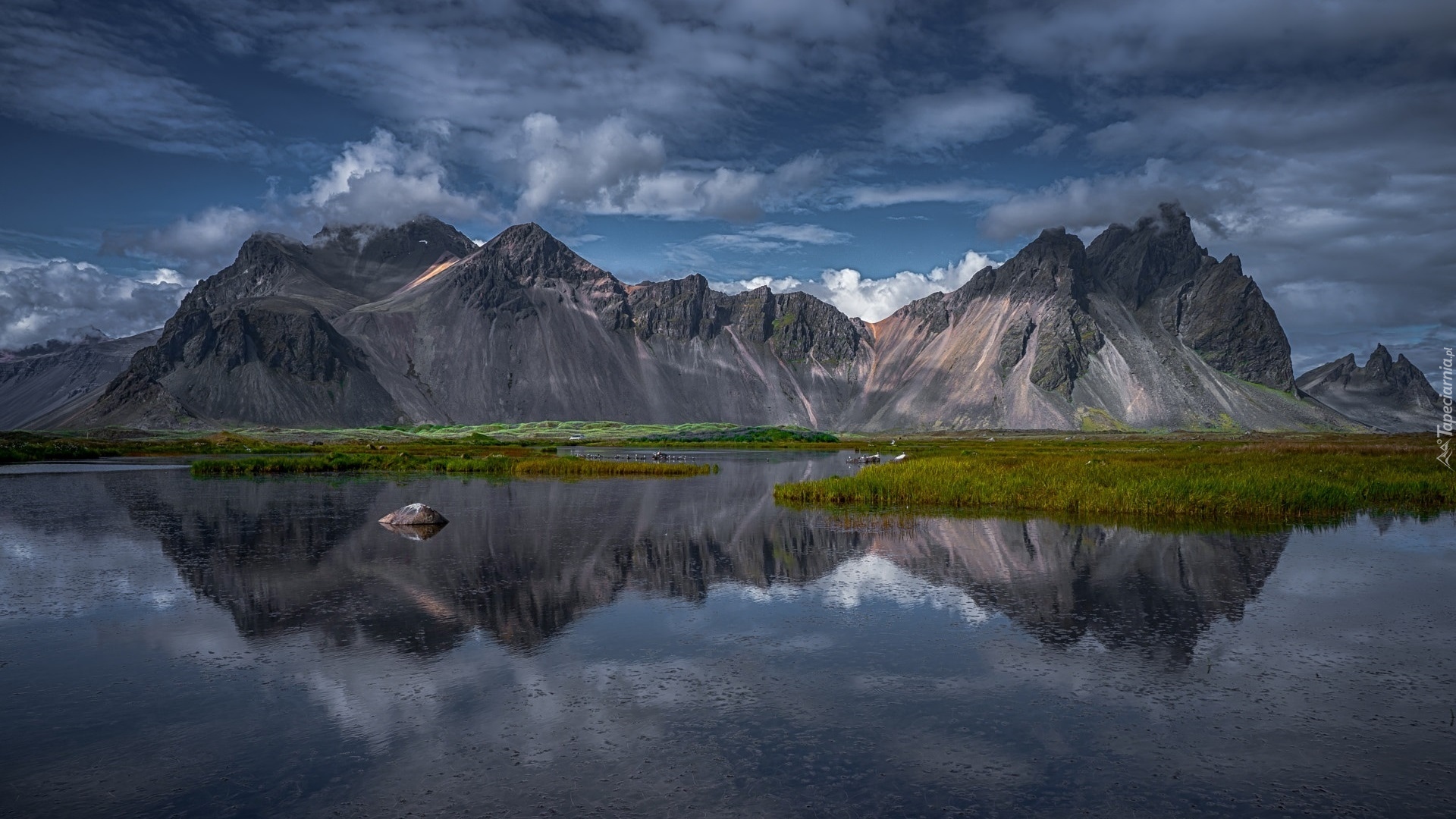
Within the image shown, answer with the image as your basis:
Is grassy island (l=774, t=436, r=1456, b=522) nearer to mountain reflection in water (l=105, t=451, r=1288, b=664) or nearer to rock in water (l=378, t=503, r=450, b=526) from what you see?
mountain reflection in water (l=105, t=451, r=1288, b=664)

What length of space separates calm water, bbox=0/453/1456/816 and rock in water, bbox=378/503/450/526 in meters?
5.09

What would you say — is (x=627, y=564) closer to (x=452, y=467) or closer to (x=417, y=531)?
(x=417, y=531)

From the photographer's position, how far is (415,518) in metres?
35.1

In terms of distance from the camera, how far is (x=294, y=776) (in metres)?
11.1

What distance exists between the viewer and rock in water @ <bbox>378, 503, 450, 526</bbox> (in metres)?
35.1

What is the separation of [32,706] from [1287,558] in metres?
33.0

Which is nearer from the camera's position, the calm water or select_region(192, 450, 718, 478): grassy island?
the calm water

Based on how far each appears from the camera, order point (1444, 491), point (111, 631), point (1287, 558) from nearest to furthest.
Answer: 1. point (111, 631)
2. point (1287, 558)
3. point (1444, 491)

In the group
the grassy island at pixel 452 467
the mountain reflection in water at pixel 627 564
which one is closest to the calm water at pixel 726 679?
the mountain reflection in water at pixel 627 564

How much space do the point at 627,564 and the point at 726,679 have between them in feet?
39.0

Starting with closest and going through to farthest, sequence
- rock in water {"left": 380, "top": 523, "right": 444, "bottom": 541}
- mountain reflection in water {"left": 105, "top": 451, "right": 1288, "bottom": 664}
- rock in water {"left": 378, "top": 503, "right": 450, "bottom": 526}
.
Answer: mountain reflection in water {"left": 105, "top": 451, "right": 1288, "bottom": 664} < rock in water {"left": 380, "top": 523, "right": 444, "bottom": 541} < rock in water {"left": 378, "top": 503, "right": 450, "bottom": 526}

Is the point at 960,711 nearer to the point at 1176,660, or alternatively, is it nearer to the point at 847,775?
the point at 847,775

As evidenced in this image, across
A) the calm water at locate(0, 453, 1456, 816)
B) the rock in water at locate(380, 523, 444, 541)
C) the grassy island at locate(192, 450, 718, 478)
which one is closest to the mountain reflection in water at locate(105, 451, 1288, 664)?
the calm water at locate(0, 453, 1456, 816)

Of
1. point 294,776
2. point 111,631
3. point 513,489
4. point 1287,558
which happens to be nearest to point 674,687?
point 294,776
